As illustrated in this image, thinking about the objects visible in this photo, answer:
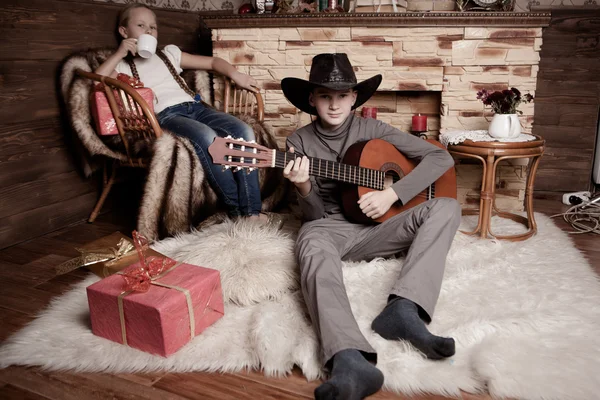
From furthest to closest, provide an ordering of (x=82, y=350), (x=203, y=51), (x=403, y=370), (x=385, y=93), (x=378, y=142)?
(x=203, y=51), (x=385, y=93), (x=378, y=142), (x=82, y=350), (x=403, y=370)

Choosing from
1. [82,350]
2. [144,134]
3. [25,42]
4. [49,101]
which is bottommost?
[82,350]

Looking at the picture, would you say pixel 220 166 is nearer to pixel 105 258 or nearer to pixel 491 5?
pixel 105 258

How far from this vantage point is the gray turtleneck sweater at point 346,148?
186 cm

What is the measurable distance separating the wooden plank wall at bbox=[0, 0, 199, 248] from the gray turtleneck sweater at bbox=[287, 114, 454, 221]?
1.40m

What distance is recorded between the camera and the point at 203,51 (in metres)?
3.60

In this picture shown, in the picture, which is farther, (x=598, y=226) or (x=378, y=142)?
(x=598, y=226)

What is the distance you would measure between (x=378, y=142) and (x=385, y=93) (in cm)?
140

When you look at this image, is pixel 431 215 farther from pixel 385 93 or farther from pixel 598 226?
pixel 385 93

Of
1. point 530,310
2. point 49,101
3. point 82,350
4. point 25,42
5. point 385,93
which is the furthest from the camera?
point 385,93

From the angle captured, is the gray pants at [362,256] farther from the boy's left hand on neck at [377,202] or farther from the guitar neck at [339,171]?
the guitar neck at [339,171]

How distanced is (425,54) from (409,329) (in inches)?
75.7

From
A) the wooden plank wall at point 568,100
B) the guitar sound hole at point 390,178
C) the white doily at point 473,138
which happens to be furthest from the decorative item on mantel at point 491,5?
the guitar sound hole at point 390,178

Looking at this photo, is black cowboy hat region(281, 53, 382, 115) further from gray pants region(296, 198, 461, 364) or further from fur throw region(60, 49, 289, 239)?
fur throw region(60, 49, 289, 239)

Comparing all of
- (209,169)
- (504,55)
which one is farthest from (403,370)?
(504,55)
